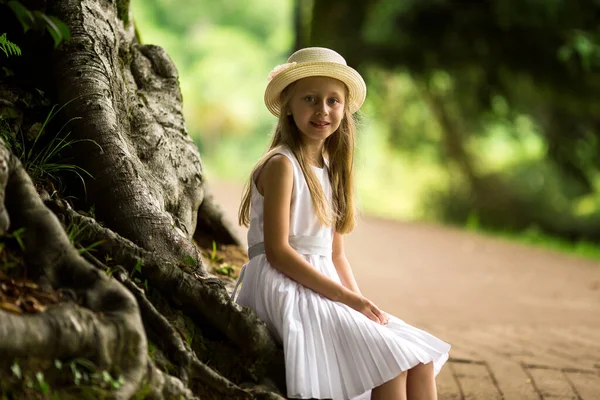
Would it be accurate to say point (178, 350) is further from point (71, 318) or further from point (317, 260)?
point (317, 260)

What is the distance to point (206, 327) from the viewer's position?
342 centimetres

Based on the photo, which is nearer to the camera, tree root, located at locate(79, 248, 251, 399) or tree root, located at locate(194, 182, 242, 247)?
tree root, located at locate(79, 248, 251, 399)

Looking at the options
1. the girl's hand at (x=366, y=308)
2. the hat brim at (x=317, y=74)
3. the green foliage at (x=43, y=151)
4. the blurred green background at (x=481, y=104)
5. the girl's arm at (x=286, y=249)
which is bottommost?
the girl's hand at (x=366, y=308)

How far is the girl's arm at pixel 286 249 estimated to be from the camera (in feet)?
11.2

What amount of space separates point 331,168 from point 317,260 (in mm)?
537

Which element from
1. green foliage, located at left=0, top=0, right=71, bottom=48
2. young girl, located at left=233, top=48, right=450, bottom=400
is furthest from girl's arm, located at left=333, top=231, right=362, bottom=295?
green foliage, located at left=0, top=0, right=71, bottom=48

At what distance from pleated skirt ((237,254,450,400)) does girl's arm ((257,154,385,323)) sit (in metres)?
0.05

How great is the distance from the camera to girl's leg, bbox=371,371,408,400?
3.22 meters

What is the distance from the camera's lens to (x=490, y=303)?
776 cm

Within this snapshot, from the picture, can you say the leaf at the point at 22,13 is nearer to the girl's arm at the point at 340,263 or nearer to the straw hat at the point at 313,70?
the straw hat at the point at 313,70

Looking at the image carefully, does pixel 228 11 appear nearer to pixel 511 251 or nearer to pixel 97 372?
pixel 511 251

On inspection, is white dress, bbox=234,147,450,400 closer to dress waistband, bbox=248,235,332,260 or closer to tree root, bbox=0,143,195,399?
dress waistband, bbox=248,235,332,260

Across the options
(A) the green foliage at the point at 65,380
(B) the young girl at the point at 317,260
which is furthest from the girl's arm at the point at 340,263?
(A) the green foliage at the point at 65,380

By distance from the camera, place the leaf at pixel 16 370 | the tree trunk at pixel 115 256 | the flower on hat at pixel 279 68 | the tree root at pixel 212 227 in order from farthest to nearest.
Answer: the tree root at pixel 212 227
the flower on hat at pixel 279 68
the tree trunk at pixel 115 256
the leaf at pixel 16 370
